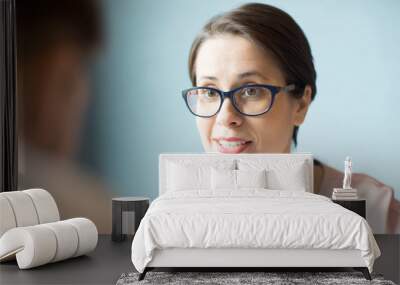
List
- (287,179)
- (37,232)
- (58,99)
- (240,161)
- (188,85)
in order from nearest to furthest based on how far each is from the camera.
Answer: (37,232) < (287,179) < (240,161) < (188,85) < (58,99)

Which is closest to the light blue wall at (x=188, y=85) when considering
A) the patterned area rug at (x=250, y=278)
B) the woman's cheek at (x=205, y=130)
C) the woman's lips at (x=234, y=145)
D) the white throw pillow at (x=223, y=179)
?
the woman's cheek at (x=205, y=130)

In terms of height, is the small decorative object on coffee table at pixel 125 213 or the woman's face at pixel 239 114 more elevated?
the woman's face at pixel 239 114

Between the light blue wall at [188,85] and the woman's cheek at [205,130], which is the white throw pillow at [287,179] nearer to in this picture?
the light blue wall at [188,85]

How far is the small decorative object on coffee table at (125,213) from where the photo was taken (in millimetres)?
6406

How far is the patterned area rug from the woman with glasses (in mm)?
2191

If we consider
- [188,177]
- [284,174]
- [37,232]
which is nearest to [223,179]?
[188,177]

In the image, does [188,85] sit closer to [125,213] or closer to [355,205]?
[125,213]

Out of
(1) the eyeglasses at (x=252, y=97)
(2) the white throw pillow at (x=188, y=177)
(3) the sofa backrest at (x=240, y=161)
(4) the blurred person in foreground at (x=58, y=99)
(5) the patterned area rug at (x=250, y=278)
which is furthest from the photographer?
(4) the blurred person in foreground at (x=58, y=99)

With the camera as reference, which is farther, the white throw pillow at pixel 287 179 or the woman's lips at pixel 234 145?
the woman's lips at pixel 234 145

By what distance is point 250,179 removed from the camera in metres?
6.09

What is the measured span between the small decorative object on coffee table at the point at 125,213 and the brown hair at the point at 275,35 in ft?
4.87

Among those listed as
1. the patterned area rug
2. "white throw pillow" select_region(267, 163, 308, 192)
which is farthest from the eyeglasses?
the patterned area rug

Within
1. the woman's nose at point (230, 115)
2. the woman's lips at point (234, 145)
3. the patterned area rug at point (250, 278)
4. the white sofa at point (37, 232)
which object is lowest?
the patterned area rug at point (250, 278)

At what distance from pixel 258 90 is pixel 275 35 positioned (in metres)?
0.63
